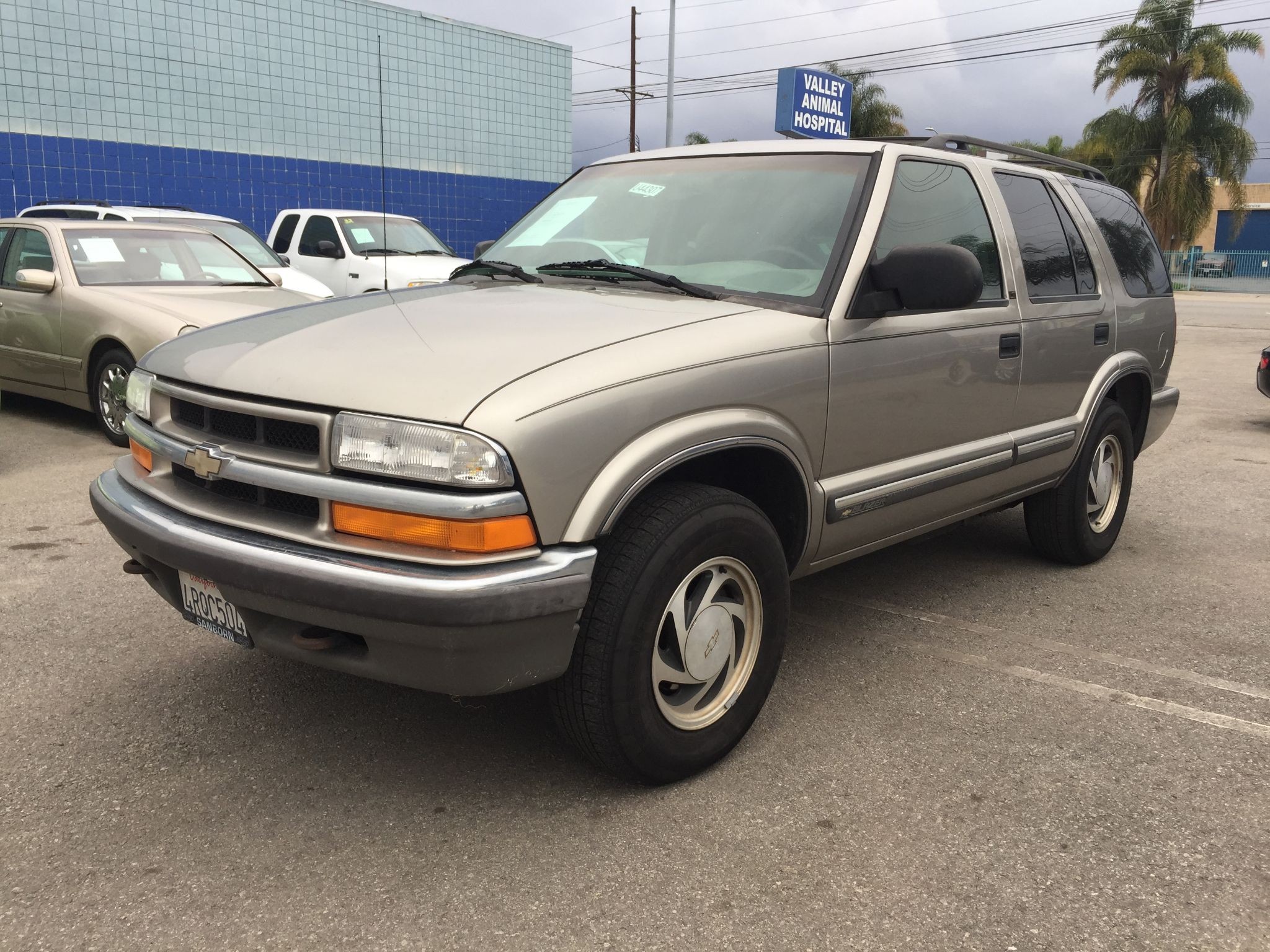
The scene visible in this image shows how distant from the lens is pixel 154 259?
8.12 m

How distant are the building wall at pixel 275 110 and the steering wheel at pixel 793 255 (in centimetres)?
1427

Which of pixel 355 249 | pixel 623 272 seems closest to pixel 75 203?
pixel 355 249

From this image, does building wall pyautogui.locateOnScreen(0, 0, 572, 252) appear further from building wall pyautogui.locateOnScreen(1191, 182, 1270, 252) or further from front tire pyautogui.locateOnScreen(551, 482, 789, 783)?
building wall pyautogui.locateOnScreen(1191, 182, 1270, 252)

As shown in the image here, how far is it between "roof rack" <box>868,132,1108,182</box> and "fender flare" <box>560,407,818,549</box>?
1504 mm

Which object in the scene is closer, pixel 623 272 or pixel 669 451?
pixel 669 451

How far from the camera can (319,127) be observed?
17859 mm

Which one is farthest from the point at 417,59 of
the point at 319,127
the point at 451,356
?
the point at 451,356

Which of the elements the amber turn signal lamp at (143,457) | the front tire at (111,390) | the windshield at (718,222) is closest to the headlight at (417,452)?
the amber turn signal lamp at (143,457)

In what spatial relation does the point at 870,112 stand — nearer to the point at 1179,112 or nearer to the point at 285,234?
the point at 1179,112

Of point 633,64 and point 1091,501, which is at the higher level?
point 633,64

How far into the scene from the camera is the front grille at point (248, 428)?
265cm

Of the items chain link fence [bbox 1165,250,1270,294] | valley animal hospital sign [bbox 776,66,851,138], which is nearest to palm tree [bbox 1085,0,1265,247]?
chain link fence [bbox 1165,250,1270,294]

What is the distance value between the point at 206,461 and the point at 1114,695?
2943 millimetres

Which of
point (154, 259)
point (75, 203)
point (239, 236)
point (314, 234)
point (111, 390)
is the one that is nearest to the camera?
point (111, 390)
